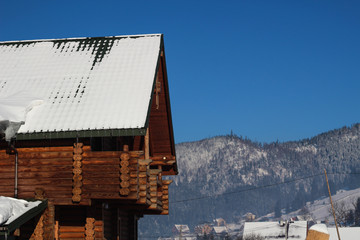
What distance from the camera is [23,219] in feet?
70.4

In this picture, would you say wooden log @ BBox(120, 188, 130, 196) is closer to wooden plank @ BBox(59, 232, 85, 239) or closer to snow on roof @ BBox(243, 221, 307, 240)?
wooden plank @ BBox(59, 232, 85, 239)

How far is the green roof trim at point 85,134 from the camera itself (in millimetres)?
23891

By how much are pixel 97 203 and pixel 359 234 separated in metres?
120

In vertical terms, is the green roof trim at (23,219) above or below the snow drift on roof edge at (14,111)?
below

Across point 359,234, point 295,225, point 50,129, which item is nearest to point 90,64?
point 50,129

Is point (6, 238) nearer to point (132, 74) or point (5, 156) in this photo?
point (5, 156)

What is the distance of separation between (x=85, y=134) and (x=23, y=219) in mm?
3974

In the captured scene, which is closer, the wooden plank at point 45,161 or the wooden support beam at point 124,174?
the wooden support beam at point 124,174

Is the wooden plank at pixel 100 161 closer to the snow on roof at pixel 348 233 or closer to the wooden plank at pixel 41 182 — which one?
the wooden plank at pixel 41 182

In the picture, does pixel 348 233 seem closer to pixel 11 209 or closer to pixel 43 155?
pixel 43 155

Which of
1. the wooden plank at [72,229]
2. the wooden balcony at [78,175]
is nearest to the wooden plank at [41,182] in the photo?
the wooden balcony at [78,175]

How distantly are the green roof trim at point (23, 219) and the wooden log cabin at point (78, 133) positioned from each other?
1.46 ft

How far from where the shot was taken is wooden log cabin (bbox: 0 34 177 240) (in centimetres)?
2398

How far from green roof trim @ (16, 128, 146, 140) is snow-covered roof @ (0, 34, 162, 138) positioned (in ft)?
0.15
